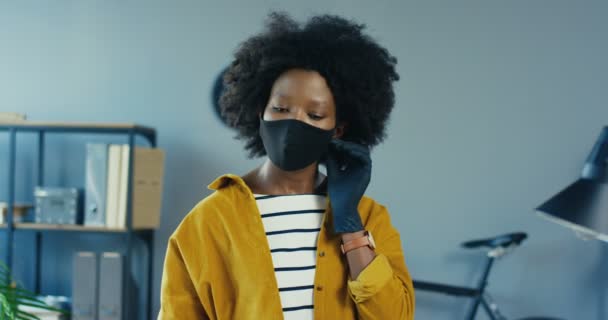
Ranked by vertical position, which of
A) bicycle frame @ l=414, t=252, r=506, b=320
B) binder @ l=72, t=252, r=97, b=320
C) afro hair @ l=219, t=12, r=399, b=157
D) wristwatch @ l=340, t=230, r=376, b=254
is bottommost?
binder @ l=72, t=252, r=97, b=320

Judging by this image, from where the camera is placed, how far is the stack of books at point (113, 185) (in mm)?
2682

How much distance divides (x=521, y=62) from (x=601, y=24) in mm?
371

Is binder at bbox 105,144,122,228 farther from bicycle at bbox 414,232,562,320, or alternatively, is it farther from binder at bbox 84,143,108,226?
bicycle at bbox 414,232,562,320

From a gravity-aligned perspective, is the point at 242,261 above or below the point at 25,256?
above

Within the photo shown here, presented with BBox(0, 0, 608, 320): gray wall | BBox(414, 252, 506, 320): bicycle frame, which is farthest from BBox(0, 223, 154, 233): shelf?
BBox(414, 252, 506, 320): bicycle frame

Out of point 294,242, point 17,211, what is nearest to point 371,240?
point 294,242

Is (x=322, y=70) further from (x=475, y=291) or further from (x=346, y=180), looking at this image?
(x=475, y=291)

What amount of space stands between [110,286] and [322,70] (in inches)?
75.8

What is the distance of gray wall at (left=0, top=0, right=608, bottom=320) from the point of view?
271 cm

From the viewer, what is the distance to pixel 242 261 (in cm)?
101

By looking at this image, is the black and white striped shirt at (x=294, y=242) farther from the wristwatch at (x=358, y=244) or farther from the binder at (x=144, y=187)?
the binder at (x=144, y=187)

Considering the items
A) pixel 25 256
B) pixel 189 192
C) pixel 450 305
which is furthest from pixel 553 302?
pixel 25 256

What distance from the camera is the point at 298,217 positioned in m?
1.08

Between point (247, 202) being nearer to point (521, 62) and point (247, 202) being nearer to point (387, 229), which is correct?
point (387, 229)
